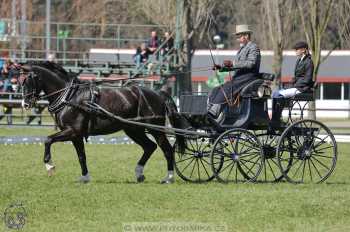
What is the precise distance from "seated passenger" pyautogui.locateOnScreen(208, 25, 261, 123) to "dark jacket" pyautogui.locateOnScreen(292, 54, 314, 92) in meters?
0.70

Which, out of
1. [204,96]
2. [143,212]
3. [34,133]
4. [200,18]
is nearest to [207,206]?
[143,212]

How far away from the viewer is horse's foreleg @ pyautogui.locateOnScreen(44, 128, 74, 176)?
43.8ft

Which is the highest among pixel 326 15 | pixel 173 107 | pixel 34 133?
pixel 326 15

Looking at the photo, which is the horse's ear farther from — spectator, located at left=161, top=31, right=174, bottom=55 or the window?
the window

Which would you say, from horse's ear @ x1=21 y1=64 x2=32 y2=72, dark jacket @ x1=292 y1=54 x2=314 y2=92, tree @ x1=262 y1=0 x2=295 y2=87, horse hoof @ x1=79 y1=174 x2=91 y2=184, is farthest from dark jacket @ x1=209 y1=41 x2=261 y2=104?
tree @ x1=262 y1=0 x2=295 y2=87

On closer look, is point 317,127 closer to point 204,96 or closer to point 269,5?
point 204,96

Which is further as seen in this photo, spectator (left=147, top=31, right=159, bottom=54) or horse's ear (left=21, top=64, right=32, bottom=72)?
spectator (left=147, top=31, right=159, bottom=54)

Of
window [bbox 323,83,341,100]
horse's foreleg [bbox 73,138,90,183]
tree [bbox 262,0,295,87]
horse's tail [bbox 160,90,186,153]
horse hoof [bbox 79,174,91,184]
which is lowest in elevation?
window [bbox 323,83,341,100]

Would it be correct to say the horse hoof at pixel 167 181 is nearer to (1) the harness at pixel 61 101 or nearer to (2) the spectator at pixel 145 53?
(1) the harness at pixel 61 101

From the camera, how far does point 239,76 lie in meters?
13.7

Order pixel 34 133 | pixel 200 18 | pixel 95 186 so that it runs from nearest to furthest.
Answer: pixel 95 186 → pixel 34 133 → pixel 200 18

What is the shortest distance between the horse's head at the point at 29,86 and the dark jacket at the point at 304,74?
13.2 ft

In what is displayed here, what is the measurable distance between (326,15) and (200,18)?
6.24 meters

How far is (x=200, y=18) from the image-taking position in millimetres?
36938
